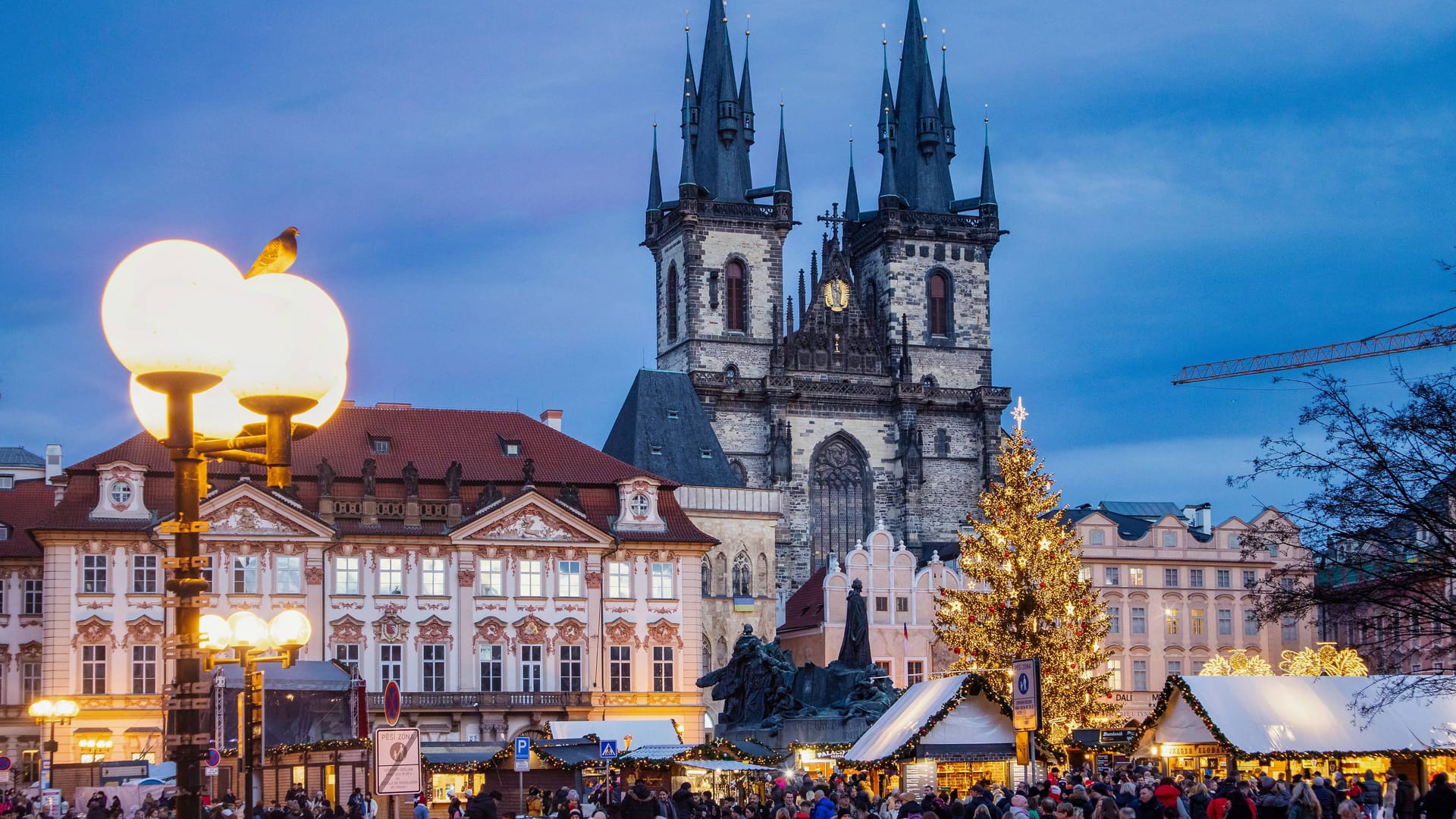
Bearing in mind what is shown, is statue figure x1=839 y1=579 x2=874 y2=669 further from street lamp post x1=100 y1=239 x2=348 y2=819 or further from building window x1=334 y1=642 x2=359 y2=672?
street lamp post x1=100 y1=239 x2=348 y2=819

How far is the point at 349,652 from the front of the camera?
4678 cm

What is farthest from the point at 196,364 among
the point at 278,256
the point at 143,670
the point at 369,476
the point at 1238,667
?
Result: the point at 1238,667

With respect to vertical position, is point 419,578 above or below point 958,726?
above

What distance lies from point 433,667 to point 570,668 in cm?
350

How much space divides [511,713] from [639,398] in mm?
20531

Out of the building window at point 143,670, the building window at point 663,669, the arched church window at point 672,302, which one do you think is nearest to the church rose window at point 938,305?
the arched church window at point 672,302

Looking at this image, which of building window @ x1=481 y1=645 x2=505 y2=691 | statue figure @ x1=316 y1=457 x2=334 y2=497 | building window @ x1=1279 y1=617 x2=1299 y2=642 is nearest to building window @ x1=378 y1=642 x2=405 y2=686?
building window @ x1=481 y1=645 x2=505 y2=691

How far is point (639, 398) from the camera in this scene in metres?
65.8

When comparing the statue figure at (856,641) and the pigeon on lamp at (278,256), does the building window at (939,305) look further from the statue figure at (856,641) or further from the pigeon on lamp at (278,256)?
the pigeon on lamp at (278,256)

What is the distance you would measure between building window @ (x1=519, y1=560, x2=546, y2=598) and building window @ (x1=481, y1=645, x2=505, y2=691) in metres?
1.58

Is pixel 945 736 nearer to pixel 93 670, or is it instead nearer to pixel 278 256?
pixel 278 256

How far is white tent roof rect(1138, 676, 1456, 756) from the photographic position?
25.3 metres

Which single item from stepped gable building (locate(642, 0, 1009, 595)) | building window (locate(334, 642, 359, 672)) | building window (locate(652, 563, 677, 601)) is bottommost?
building window (locate(334, 642, 359, 672))

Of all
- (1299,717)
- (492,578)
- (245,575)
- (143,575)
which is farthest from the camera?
(492,578)
